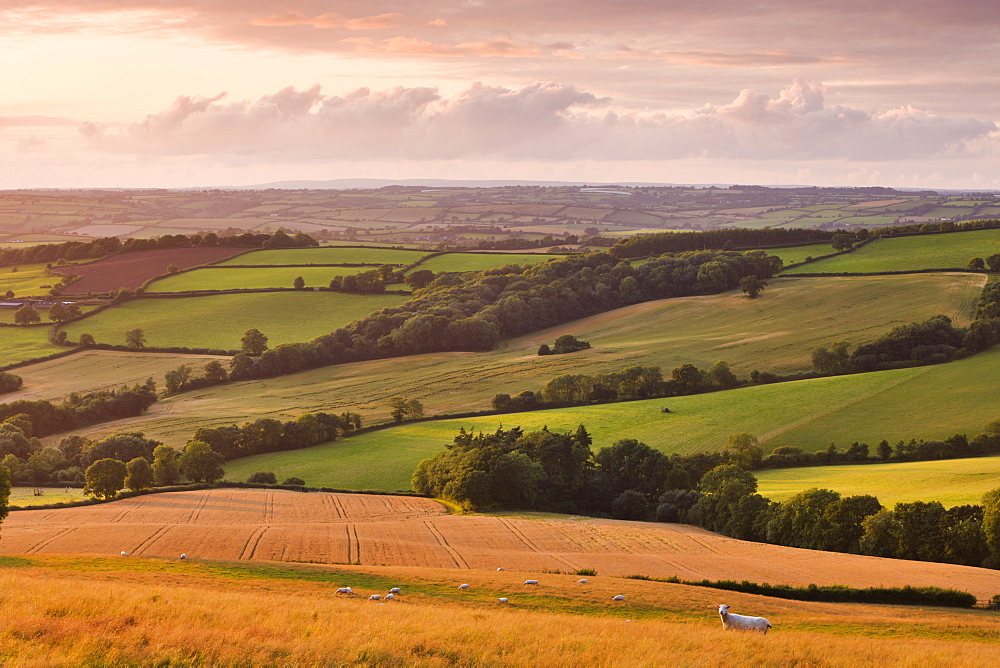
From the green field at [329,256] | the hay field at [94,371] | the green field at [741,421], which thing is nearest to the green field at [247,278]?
the green field at [329,256]

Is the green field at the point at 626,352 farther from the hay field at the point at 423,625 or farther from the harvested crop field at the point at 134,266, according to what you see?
the hay field at the point at 423,625

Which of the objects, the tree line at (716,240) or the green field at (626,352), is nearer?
the green field at (626,352)

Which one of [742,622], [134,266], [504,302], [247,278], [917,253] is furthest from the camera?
[134,266]

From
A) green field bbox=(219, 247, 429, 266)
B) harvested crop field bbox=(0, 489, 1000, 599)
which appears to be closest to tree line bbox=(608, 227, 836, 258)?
green field bbox=(219, 247, 429, 266)

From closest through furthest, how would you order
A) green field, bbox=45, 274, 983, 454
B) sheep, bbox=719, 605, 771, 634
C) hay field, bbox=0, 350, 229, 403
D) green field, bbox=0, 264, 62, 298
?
sheep, bbox=719, 605, 771, 634, green field, bbox=45, 274, 983, 454, hay field, bbox=0, 350, 229, 403, green field, bbox=0, 264, 62, 298

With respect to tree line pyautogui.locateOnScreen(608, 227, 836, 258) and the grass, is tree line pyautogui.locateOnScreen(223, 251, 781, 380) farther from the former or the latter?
the grass

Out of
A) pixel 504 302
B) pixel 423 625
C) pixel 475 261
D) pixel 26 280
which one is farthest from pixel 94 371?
pixel 423 625

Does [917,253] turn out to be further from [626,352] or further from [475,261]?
[475,261]
